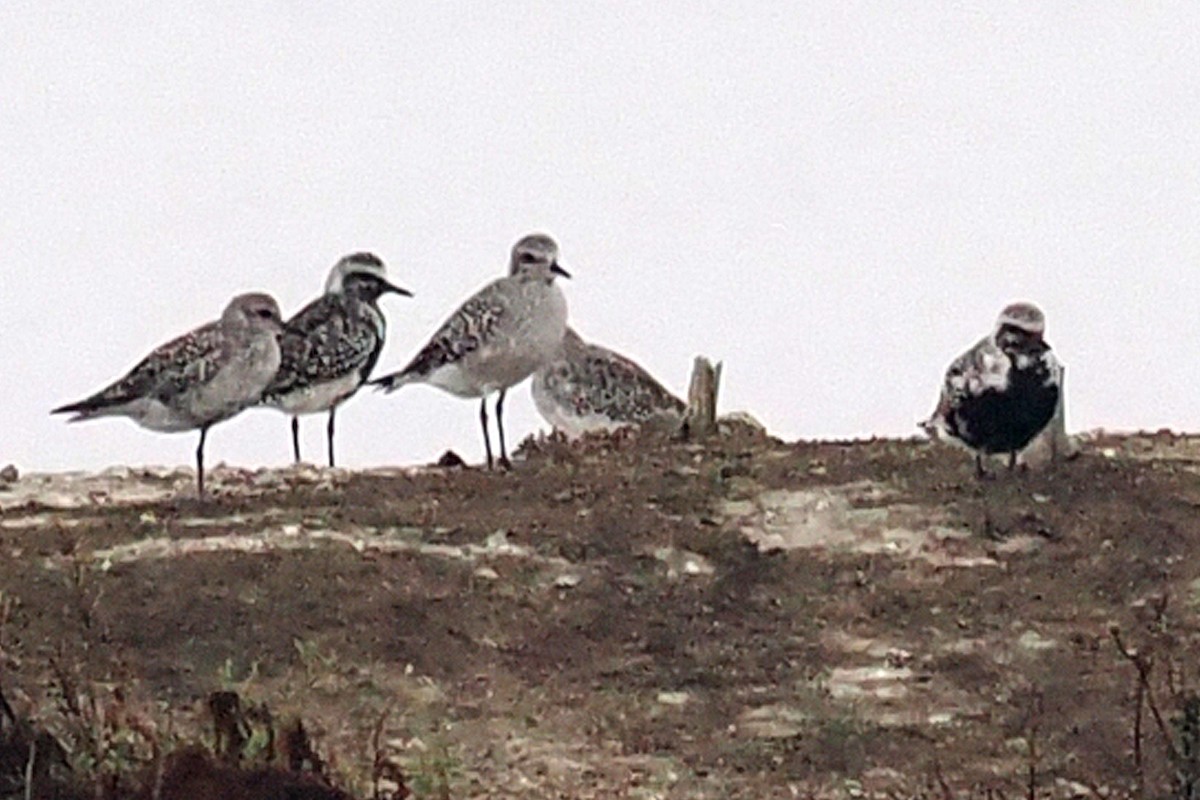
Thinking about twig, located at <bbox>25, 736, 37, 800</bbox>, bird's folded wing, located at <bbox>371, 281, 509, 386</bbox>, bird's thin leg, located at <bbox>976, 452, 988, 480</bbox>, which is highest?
bird's folded wing, located at <bbox>371, 281, 509, 386</bbox>

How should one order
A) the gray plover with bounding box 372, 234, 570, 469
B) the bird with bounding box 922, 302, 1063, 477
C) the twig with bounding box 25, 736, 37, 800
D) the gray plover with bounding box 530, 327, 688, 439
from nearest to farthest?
the twig with bounding box 25, 736, 37, 800 → the bird with bounding box 922, 302, 1063, 477 → the gray plover with bounding box 372, 234, 570, 469 → the gray plover with bounding box 530, 327, 688, 439

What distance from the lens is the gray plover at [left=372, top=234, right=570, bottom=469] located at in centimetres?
1809

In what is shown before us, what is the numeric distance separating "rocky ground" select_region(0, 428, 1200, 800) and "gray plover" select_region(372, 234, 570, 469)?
1.25 m

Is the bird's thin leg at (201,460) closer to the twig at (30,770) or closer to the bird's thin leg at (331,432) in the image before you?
the bird's thin leg at (331,432)

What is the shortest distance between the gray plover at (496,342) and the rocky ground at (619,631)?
4.11 feet

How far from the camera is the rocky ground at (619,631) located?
11422 millimetres

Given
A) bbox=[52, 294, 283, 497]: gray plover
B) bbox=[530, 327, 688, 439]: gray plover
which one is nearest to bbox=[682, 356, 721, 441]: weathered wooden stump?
bbox=[530, 327, 688, 439]: gray plover

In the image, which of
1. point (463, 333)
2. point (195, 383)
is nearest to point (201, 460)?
point (195, 383)

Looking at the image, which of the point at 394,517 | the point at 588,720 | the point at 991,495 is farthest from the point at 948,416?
the point at 588,720

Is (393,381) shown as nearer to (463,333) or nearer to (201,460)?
(463,333)

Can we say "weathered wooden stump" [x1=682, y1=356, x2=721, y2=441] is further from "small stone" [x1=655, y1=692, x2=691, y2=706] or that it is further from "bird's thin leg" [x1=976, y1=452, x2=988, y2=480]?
"small stone" [x1=655, y1=692, x2=691, y2=706]

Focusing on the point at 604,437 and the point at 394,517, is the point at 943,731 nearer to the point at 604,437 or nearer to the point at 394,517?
the point at 394,517

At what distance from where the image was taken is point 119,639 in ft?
42.4

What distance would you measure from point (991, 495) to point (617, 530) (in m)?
2.33
